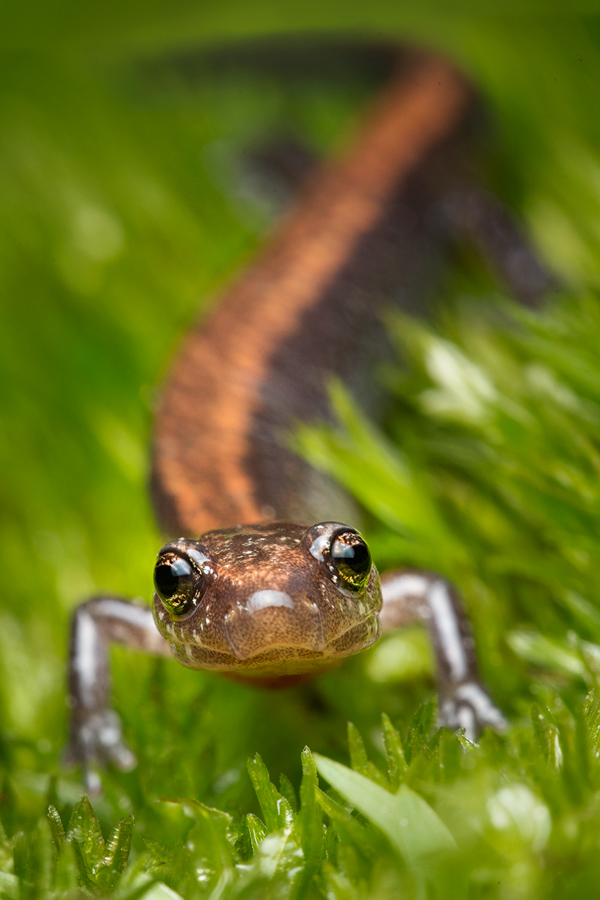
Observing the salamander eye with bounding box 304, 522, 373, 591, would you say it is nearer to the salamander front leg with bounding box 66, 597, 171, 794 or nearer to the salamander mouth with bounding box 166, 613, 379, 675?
the salamander mouth with bounding box 166, 613, 379, 675

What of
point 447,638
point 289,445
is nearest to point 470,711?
point 447,638

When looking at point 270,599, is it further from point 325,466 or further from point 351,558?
point 325,466

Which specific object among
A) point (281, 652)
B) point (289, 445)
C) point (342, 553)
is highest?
point (342, 553)

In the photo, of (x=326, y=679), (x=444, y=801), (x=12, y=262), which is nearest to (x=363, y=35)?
(x=12, y=262)

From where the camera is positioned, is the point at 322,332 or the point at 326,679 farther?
the point at 322,332

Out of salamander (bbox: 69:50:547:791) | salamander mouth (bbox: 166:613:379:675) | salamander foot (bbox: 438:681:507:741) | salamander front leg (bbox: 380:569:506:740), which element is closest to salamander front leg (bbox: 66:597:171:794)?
salamander (bbox: 69:50:547:791)

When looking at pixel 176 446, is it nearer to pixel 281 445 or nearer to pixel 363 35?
pixel 281 445
